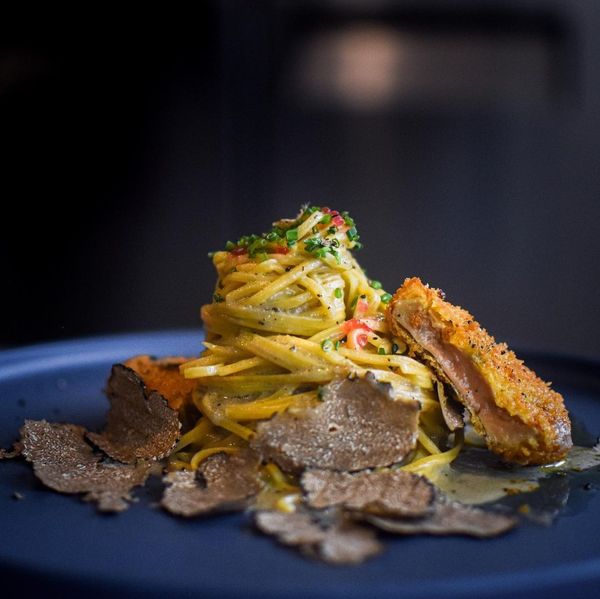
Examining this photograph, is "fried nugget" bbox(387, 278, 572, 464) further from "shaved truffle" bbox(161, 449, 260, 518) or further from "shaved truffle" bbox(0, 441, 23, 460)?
"shaved truffle" bbox(0, 441, 23, 460)

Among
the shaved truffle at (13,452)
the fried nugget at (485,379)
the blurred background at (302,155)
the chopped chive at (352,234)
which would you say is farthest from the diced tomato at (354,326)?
the blurred background at (302,155)

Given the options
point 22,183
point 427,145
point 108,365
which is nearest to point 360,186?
point 427,145

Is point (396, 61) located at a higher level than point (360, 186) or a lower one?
higher

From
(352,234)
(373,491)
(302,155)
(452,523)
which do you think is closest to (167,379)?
(352,234)

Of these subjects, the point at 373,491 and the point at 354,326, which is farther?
the point at 354,326

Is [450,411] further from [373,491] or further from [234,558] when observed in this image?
[234,558]

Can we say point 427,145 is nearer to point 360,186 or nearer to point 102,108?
point 360,186
